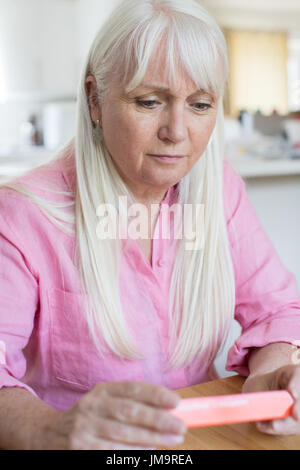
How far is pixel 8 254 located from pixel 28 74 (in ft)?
16.8

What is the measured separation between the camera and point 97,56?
904 mm

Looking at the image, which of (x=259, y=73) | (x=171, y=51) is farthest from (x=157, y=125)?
(x=259, y=73)

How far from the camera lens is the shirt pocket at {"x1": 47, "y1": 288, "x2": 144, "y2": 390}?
0.91 m

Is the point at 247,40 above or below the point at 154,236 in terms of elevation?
below

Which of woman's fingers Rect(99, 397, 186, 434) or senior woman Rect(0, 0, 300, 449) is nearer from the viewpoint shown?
woman's fingers Rect(99, 397, 186, 434)

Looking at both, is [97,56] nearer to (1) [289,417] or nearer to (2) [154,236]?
(2) [154,236]

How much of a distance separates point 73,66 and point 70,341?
5207 millimetres

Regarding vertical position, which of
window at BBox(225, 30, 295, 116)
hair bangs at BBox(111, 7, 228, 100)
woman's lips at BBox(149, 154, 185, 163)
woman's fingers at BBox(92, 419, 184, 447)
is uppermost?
hair bangs at BBox(111, 7, 228, 100)

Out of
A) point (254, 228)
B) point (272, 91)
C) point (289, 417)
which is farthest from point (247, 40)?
point (289, 417)

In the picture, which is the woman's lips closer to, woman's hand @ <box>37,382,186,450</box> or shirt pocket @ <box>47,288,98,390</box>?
shirt pocket @ <box>47,288,98,390</box>

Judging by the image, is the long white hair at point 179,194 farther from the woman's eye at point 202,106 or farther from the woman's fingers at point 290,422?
the woman's fingers at point 290,422

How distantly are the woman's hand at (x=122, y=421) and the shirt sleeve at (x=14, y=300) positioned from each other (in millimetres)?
217

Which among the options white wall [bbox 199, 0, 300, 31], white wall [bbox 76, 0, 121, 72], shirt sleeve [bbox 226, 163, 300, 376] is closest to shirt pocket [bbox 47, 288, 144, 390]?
shirt sleeve [bbox 226, 163, 300, 376]

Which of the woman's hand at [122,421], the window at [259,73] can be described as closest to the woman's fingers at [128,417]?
the woman's hand at [122,421]
